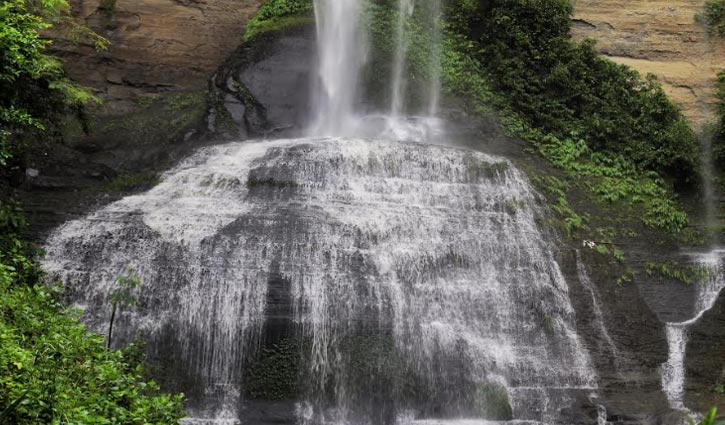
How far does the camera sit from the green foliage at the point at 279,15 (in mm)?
20547

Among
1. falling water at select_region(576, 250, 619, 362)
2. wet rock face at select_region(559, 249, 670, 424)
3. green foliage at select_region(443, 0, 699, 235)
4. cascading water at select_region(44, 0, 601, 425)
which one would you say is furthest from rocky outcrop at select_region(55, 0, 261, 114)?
wet rock face at select_region(559, 249, 670, 424)

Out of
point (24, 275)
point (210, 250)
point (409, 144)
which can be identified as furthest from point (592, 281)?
point (24, 275)

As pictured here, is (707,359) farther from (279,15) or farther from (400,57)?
(279,15)

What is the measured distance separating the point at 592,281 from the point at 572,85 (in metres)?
8.58

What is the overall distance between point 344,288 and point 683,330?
23.5 ft

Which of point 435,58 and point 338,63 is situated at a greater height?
point 435,58

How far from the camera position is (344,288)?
36.0ft

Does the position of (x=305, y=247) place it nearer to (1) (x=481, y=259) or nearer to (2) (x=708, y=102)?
(1) (x=481, y=259)

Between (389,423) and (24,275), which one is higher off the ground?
(24,275)

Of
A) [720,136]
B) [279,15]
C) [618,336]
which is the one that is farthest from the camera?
[279,15]

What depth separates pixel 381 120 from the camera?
18766 millimetres

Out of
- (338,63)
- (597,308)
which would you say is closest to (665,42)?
(338,63)

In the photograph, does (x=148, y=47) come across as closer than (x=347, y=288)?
No

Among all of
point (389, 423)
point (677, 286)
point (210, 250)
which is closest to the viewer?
point (389, 423)
